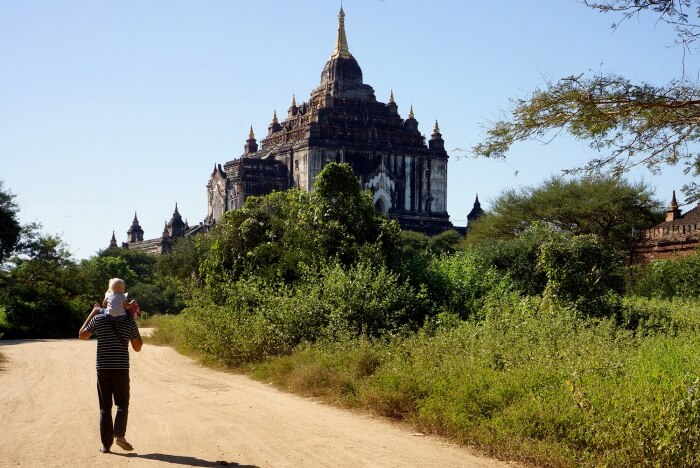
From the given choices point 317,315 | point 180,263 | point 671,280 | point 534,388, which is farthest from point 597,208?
point 534,388

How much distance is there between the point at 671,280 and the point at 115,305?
21.7 m

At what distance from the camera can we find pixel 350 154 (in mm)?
61375

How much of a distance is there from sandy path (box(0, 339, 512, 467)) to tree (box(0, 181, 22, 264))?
19714mm

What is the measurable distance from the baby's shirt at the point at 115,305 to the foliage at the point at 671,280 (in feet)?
64.3

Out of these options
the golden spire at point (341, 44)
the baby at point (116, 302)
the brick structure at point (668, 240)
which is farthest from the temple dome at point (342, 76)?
the baby at point (116, 302)

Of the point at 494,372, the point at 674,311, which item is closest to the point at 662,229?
the point at 674,311

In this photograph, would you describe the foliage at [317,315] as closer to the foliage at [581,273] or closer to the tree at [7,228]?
the foliage at [581,273]

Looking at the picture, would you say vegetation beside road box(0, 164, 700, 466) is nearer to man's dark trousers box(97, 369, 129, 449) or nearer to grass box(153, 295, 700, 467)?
grass box(153, 295, 700, 467)

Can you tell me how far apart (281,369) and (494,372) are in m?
4.76

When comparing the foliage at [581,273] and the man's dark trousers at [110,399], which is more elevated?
the foliage at [581,273]

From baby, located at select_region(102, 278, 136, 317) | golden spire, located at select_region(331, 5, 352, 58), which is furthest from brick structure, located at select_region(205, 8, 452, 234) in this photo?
baby, located at select_region(102, 278, 136, 317)

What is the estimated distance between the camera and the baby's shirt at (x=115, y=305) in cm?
815

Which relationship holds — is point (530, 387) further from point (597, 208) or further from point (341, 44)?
point (341, 44)

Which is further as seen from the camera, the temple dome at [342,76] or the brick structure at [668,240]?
the temple dome at [342,76]
